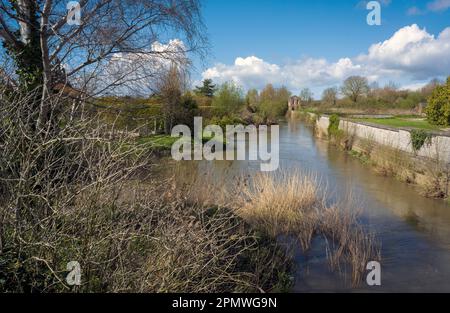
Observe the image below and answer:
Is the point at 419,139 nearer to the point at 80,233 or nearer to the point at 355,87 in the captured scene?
the point at 80,233

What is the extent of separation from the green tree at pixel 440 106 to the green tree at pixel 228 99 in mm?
19418

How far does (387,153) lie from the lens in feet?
46.5

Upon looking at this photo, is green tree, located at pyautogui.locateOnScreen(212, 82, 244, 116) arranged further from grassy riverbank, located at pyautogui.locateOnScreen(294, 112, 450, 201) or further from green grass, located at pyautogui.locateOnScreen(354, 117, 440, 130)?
grassy riverbank, located at pyautogui.locateOnScreen(294, 112, 450, 201)

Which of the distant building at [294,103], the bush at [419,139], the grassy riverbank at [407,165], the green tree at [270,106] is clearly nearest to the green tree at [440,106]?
the grassy riverbank at [407,165]

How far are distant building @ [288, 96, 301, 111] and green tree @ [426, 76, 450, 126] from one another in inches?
1854

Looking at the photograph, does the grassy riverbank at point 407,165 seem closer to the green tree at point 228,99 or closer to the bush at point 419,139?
the bush at point 419,139

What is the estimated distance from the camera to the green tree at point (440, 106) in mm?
12375

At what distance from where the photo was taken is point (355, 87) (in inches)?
1925

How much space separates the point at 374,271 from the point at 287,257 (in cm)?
125

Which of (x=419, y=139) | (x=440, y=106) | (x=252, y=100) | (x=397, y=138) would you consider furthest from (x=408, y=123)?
(x=252, y=100)

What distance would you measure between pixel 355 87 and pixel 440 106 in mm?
38374
